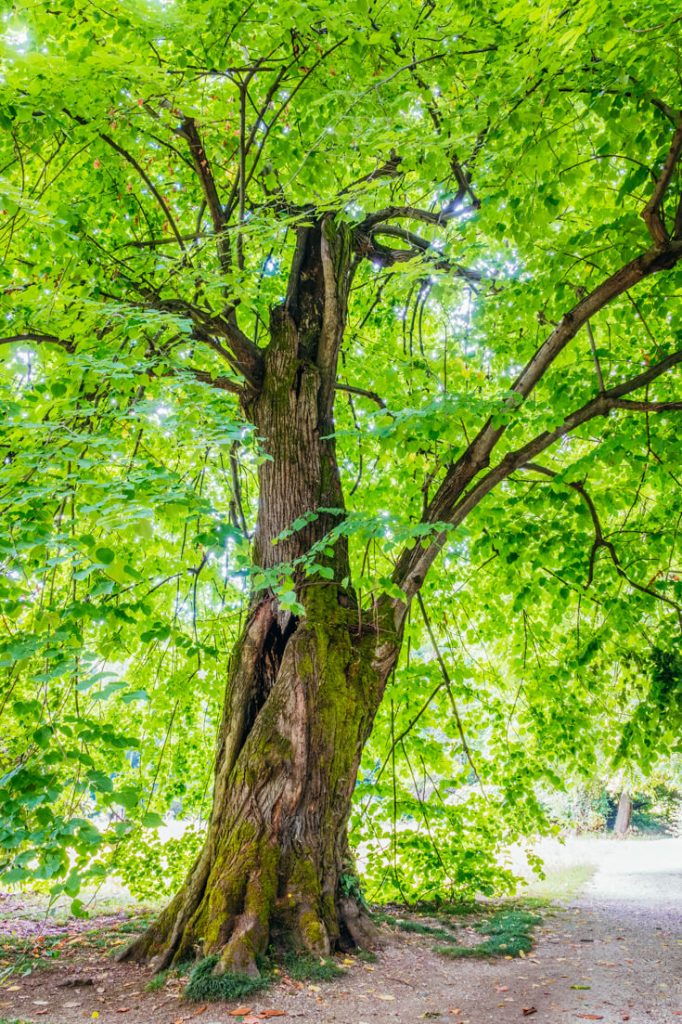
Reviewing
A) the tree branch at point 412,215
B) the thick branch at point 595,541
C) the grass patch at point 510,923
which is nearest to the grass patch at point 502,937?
the grass patch at point 510,923

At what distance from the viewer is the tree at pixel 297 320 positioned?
3.42 m

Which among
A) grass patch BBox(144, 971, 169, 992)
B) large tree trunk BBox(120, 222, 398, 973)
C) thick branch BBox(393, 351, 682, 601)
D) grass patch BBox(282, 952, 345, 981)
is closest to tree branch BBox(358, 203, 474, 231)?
large tree trunk BBox(120, 222, 398, 973)

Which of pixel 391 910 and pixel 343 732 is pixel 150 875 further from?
pixel 343 732

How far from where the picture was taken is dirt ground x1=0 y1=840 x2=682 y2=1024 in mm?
3482

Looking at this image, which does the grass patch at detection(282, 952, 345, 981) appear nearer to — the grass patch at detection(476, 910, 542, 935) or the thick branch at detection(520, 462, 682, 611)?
the grass patch at detection(476, 910, 542, 935)

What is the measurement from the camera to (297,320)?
19.6ft

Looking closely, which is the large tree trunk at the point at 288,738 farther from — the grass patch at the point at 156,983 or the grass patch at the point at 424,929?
the grass patch at the point at 424,929

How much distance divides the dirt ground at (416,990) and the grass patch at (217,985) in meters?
0.05

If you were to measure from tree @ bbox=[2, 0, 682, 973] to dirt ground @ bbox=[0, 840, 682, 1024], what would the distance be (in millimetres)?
299

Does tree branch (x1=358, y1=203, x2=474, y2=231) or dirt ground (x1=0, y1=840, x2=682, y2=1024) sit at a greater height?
tree branch (x1=358, y1=203, x2=474, y2=231)

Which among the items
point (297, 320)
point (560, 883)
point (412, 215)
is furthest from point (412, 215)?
point (560, 883)

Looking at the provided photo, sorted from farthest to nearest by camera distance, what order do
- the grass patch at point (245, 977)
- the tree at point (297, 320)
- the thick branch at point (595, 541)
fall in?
the thick branch at point (595, 541) → the grass patch at point (245, 977) → the tree at point (297, 320)

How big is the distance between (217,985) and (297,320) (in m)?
4.80

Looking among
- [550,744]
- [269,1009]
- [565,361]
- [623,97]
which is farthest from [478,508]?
[269,1009]
